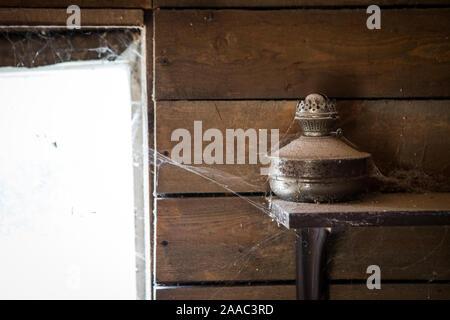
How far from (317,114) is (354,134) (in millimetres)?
152

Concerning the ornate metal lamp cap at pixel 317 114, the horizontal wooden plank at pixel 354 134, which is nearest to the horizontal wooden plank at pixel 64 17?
the horizontal wooden plank at pixel 354 134

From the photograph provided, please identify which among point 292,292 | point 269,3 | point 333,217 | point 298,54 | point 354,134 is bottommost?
point 292,292

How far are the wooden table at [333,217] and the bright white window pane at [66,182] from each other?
15.2 inches

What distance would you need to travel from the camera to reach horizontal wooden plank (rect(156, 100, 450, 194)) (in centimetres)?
103

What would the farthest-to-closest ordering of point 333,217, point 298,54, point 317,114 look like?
point 298,54, point 317,114, point 333,217

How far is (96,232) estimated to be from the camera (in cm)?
109

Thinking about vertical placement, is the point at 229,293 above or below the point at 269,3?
below

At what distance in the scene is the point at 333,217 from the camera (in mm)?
821

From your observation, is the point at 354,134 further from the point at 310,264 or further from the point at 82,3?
the point at 82,3

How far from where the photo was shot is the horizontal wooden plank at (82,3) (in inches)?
39.8

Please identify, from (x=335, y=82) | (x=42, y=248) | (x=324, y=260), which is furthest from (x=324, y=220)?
(x=42, y=248)

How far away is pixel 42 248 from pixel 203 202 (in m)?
0.39

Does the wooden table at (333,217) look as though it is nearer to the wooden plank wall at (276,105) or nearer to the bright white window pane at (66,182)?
the wooden plank wall at (276,105)

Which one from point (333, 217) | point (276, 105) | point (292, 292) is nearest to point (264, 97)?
point (276, 105)
